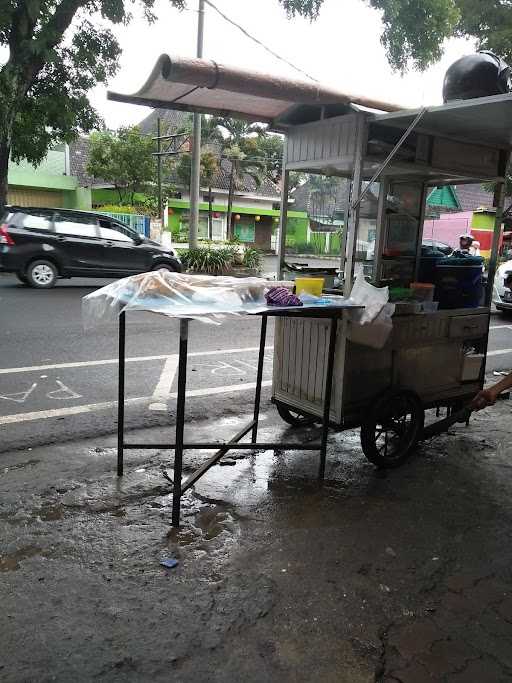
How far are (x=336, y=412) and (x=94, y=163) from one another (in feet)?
89.5

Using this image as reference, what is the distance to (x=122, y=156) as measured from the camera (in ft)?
90.6

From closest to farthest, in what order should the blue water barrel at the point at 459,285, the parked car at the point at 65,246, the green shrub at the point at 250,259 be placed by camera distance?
1. the blue water barrel at the point at 459,285
2. the parked car at the point at 65,246
3. the green shrub at the point at 250,259

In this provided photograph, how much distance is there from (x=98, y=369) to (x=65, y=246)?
665cm

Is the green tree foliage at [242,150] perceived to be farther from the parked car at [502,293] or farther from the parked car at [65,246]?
the parked car at [502,293]

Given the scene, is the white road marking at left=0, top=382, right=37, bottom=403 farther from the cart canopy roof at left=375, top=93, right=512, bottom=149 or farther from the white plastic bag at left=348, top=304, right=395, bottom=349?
the cart canopy roof at left=375, top=93, right=512, bottom=149

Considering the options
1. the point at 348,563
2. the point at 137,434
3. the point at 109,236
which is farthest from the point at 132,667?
the point at 109,236

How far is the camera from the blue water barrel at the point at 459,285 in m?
4.49

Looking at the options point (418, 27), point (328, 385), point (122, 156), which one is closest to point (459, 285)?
point (328, 385)

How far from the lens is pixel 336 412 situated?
380cm

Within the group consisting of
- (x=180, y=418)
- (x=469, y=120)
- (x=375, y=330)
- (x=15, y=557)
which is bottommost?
(x=15, y=557)

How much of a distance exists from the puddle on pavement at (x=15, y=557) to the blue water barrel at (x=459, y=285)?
3.38m

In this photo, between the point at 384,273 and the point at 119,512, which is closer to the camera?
the point at 119,512

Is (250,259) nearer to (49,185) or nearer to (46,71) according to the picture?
(46,71)

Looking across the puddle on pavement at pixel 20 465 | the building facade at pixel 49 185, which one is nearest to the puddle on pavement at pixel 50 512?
the puddle on pavement at pixel 20 465
